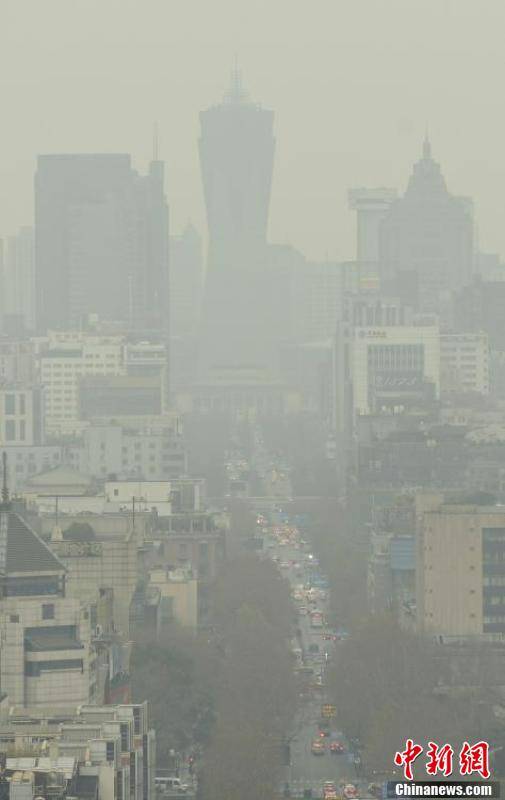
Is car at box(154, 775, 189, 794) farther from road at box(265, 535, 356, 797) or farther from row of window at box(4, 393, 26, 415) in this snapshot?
row of window at box(4, 393, 26, 415)

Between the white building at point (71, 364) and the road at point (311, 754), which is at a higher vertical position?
the white building at point (71, 364)

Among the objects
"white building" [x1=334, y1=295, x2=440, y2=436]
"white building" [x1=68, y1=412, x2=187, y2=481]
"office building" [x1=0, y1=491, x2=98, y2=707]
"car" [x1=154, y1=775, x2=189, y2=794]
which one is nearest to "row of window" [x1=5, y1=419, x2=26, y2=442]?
"white building" [x1=68, y1=412, x2=187, y2=481]

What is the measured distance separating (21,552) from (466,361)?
125908 millimetres

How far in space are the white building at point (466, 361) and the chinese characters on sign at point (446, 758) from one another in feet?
394

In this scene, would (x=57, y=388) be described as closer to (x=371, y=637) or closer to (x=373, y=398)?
→ (x=373, y=398)

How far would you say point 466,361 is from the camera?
177 meters

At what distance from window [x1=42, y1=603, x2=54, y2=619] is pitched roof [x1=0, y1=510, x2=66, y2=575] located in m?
0.83

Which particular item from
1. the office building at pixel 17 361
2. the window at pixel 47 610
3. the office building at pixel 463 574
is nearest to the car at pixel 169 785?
the window at pixel 47 610

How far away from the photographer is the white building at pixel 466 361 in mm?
172625

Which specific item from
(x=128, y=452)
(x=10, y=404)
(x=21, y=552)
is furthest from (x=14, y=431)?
(x=21, y=552)

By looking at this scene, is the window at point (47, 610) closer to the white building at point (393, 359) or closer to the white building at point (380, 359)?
the white building at point (380, 359)

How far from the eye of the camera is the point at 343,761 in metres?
57.4

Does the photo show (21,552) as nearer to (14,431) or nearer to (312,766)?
(312,766)

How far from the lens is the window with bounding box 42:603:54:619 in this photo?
168 feet
